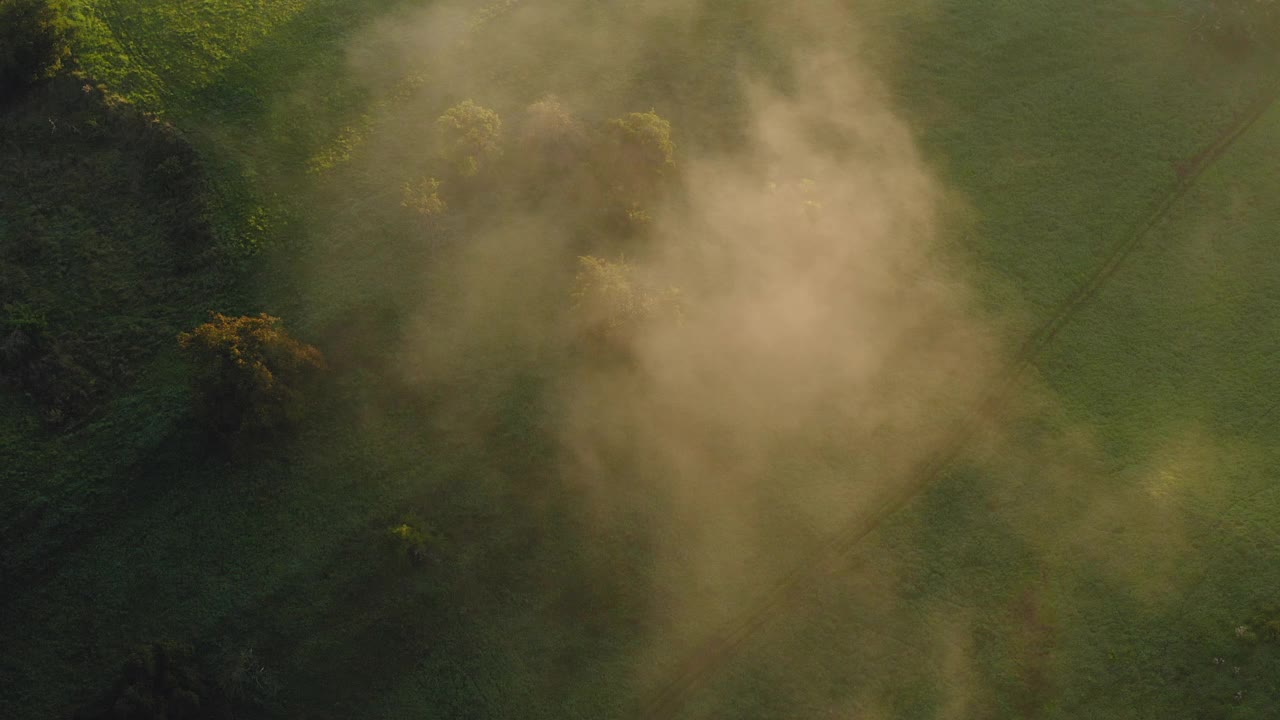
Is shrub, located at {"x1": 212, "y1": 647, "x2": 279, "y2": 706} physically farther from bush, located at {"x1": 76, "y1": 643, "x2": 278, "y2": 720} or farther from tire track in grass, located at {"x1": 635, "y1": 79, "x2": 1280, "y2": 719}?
tire track in grass, located at {"x1": 635, "y1": 79, "x2": 1280, "y2": 719}

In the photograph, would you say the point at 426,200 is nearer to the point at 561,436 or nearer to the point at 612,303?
the point at 612,303

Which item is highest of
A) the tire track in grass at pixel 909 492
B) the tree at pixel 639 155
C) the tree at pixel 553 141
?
the tree at pixel 553 141

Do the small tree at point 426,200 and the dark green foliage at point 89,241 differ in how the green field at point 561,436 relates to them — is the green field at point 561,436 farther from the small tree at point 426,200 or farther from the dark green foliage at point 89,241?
the small tree at point 426,200

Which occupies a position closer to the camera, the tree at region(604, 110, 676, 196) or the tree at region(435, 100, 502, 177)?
the tree at region(435, 100, 502, 177)

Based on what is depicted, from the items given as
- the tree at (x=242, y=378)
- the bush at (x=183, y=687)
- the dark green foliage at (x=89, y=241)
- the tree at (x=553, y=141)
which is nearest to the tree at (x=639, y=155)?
the tree at (x=553, y=141)

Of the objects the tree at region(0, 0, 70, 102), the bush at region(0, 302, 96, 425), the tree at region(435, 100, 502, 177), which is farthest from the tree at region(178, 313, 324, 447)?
the tree at region(0, 0, 70, 102)

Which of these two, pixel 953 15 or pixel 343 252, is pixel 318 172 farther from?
pixel 953 15
